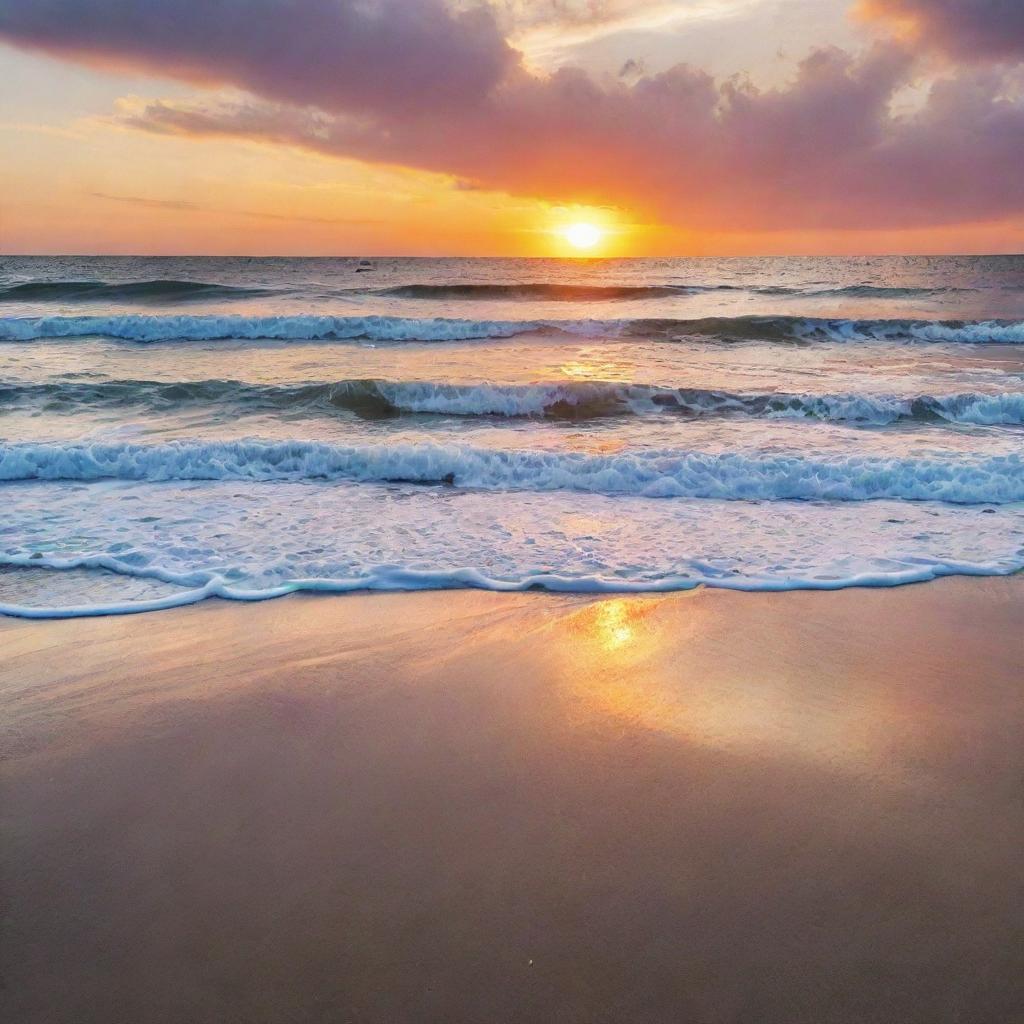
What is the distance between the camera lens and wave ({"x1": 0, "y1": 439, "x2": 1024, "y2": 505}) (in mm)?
6852

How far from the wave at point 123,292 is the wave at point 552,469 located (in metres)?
19.7

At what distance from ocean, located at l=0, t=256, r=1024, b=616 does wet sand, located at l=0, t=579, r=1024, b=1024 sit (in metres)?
0.94

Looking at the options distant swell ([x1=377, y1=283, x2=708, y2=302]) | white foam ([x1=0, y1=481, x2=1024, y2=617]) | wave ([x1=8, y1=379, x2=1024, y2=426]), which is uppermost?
distant swell ([x1=377, y1=283, x2=708, y2=302])

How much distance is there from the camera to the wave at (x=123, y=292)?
84.4ft

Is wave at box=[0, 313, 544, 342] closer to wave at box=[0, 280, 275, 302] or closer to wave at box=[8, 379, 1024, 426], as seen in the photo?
wave at box=[8, 379, 1024, 426]

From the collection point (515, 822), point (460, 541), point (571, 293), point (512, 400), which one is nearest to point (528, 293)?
point (571, 293)

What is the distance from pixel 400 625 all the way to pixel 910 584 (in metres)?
3.02

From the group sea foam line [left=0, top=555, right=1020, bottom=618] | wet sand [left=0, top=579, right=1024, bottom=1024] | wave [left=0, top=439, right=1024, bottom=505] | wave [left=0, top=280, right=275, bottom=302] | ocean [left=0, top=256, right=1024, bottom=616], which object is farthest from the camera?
wave [left=0, top=280, right=275, bottom=302]

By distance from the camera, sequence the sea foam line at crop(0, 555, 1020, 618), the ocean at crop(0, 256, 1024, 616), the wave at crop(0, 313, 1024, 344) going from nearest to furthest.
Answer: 1. the sea foam line at crop(0, 555, 1020, 618)
2. the ocean at crop(0, 256, 1024, 616)
3. the wave at crop(0, 313, 1024, 344)

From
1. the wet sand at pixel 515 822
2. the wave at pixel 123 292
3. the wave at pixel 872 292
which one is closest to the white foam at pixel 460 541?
the wet sand at pixel 515 822

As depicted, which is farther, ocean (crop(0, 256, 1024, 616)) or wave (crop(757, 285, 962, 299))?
wave (crop(757, 285, 962, 299))

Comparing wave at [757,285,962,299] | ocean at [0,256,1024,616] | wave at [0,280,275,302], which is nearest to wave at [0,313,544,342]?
ocean at [0,256,1024,616]

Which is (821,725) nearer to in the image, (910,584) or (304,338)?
(910,584)

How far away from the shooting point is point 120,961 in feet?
6.61
